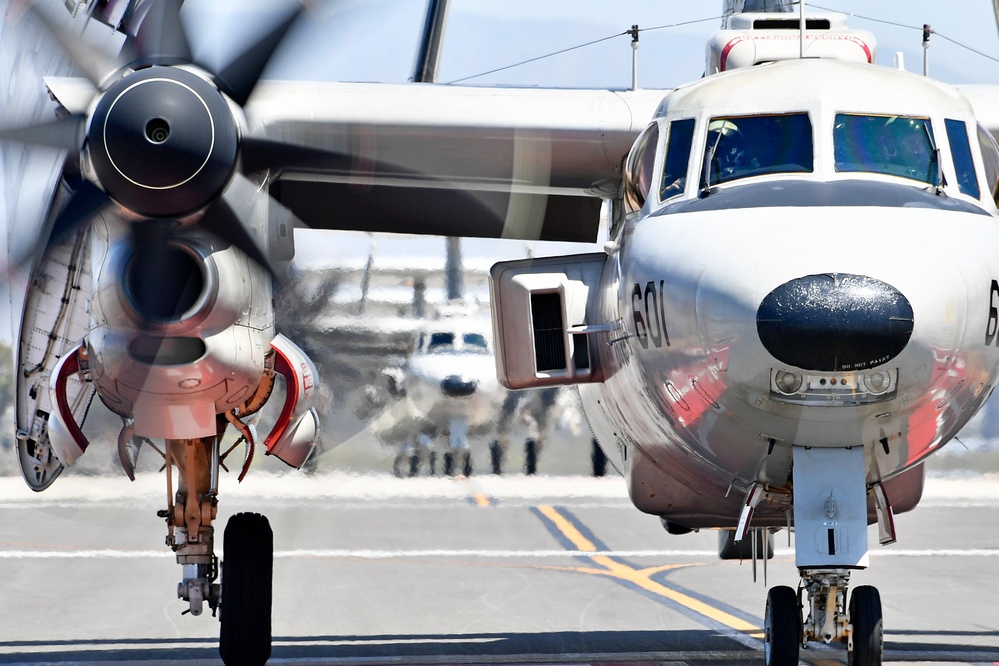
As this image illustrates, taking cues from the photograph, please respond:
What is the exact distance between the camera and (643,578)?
17.3 m

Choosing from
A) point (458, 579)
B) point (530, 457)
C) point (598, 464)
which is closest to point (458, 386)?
point (530, 457)

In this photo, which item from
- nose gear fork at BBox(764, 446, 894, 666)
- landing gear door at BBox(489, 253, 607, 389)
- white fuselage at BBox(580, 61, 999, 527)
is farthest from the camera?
landing gear door at BBox(489, 253, 607, 389)

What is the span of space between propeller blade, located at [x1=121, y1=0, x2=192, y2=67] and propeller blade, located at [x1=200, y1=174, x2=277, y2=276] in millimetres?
899

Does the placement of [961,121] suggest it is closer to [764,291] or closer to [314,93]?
[764,291]

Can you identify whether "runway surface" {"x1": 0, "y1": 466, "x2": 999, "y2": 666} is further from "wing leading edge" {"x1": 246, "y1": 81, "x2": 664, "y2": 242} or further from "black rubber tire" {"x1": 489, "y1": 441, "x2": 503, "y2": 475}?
"wing leading edge" {"x1": 246, "y1": 81, "x2": 664, "y2": 242}

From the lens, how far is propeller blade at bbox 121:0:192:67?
8.89m

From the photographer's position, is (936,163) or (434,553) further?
(434,553)

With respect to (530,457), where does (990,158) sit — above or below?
above

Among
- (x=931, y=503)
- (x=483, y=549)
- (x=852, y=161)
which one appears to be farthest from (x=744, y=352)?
(x=931, y=503)

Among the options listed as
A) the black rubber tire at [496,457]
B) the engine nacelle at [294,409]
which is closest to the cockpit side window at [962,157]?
the engine nacelle at [294,409]

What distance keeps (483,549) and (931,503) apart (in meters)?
13.0

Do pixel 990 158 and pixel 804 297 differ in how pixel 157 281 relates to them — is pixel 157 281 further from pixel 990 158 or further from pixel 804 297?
pixel 990 158

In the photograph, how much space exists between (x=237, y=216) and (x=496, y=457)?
1813cm

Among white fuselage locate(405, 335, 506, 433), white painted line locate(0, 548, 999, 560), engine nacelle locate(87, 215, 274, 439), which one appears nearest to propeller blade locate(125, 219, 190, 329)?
engine nacelle locate(87, 215, 274, 439)
